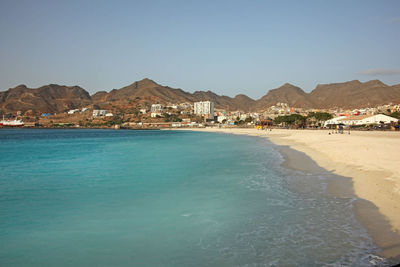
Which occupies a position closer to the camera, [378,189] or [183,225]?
[183,225]

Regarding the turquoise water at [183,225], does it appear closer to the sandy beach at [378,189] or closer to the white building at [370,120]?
the sandy beach at [378,189]

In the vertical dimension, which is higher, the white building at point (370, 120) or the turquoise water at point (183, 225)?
the white building at point (370, 120)

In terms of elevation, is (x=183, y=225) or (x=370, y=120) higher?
(x=370, y=120)

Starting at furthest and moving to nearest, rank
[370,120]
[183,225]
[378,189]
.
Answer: [370,120], [378,189], [183,225]

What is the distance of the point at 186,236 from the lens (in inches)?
278

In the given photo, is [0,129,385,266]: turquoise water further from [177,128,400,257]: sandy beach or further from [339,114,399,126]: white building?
[339,114,399,126]: white building

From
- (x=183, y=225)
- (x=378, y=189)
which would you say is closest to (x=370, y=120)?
(x=378, y=189)

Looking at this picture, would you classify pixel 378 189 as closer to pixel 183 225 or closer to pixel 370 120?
pixel 183 225

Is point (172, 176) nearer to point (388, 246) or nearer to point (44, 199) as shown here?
point (44, 199)

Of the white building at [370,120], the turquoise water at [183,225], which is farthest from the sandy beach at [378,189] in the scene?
the white building at [370,120]

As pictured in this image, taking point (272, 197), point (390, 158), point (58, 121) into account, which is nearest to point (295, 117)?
point (390, 158)

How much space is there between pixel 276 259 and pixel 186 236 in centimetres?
225

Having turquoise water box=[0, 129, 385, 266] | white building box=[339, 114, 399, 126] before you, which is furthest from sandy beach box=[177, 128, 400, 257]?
white building box=[339, 114, 399, 126]

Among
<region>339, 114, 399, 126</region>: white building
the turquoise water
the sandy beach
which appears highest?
<region>339, 114, 399, 126</region>: white building
